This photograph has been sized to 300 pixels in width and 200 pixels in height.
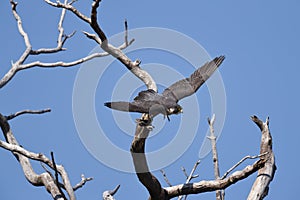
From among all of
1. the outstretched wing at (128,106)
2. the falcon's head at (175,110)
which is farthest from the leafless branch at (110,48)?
the outstretched wing at (128,106)

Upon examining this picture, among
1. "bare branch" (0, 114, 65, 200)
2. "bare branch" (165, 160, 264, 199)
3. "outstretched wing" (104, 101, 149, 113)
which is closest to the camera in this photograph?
"outstretched wing" (104, 101, 149, 113)

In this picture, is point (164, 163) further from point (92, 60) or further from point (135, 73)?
point (92, 60)

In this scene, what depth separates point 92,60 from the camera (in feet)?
32.1

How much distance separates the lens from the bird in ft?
19.2

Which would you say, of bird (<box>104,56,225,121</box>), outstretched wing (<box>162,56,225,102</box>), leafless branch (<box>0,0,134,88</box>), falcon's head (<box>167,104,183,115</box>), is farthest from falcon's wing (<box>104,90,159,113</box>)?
leafless branch (<box>0,0,134,88</box>)

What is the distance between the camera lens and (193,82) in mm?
7059

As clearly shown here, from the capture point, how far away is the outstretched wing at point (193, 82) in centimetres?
672

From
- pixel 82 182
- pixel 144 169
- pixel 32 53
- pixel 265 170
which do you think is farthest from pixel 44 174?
pixel 32 53

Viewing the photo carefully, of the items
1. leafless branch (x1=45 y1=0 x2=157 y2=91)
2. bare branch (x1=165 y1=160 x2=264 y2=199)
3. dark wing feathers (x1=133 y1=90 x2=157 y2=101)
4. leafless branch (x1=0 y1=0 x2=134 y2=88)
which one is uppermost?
leafless branch (x1=0 y1=0 x2=134 y2=88)

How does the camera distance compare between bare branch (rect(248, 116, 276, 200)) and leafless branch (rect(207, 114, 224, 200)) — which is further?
leafless branch (rect(207, 114, 224, 200))

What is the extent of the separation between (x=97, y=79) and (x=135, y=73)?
84cm

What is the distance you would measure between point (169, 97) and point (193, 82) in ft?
2.27

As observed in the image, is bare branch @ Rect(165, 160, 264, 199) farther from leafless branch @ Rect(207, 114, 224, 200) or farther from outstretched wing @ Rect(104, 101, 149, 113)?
outstretched wing @ Rect(104, 101, 149, 113)

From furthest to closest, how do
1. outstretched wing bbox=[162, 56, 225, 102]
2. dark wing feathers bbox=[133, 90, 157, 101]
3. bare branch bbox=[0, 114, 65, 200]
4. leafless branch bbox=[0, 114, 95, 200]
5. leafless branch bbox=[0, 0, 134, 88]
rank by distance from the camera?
leafless branch bbox=[0, 0, 134, 88]
outstretched wing bbox=[162, 56, 225, 102]
bare branch bbox=[0, 114, 65, 200]
leafless branch bbox=[0, 114, 95, 200]
dark wing feathers bbox=[133, 90, 157, 101]
